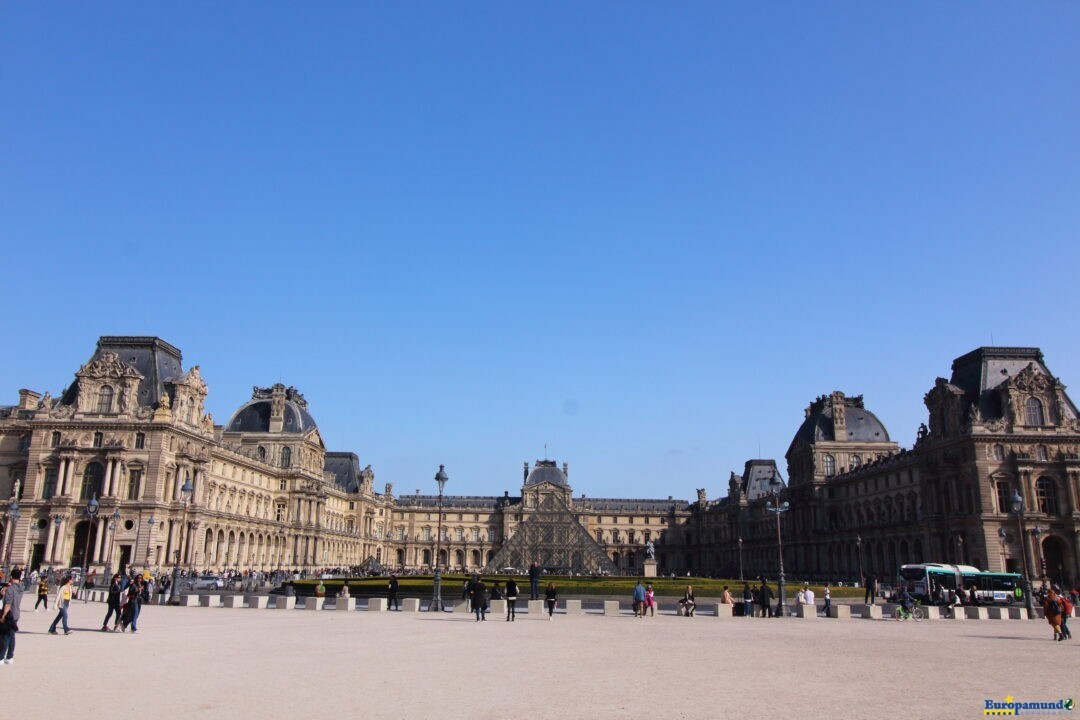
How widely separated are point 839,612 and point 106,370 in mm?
53935

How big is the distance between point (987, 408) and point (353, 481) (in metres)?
81.6

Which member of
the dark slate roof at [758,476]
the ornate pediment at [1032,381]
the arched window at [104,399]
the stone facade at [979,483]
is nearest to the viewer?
the stone facade at [979,483]

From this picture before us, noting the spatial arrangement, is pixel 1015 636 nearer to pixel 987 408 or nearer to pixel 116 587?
pixel 116 587

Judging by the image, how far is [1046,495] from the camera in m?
59.1

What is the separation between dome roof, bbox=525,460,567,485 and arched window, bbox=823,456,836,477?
2145 inches

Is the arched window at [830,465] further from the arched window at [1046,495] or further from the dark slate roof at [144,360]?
the dark slate roof at [144,360]

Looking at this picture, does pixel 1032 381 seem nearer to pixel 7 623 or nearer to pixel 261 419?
Result: pixel 7 623

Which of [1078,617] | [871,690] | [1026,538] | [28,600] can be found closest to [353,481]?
[28,600]

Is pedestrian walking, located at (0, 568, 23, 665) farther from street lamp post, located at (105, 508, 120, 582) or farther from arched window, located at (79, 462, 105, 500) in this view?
arched window, located at (79, 462, 105, 500)

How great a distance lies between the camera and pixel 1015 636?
25281 mm

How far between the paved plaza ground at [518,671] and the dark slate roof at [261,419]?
66.2 metres

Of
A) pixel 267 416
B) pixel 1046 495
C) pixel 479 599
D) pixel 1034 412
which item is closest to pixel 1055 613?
pixel 479 599

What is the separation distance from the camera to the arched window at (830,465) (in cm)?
9127

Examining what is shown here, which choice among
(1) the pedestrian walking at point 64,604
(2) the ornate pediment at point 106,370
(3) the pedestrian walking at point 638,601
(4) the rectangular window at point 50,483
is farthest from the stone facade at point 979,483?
(4) the rectangular window at point 50,483
